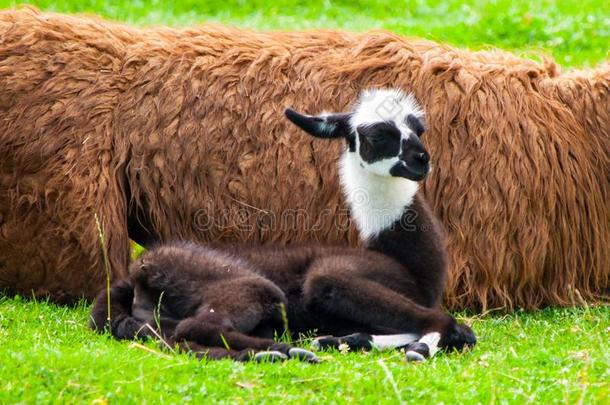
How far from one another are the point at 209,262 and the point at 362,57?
2.10m

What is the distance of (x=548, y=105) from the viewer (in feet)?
23.5

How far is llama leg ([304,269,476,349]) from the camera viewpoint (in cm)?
552

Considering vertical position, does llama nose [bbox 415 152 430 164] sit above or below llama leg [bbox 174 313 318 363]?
above

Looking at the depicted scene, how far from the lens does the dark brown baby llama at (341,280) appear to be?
5445mm

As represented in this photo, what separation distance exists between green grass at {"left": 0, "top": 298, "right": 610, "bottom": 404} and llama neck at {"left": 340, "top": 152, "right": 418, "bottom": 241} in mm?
905

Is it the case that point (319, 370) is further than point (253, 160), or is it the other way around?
point (253, 160)

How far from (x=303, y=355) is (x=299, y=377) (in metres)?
0.31

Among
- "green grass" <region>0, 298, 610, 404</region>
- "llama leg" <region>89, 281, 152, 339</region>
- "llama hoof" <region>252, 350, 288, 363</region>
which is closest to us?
"green grass" <region>0, 298, 610, 404</region>

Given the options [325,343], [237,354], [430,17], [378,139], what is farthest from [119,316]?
[430,17]

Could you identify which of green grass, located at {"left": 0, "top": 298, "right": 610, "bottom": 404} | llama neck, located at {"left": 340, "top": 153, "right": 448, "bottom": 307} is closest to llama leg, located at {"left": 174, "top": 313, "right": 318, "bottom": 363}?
green grass, located at {"left": 0, "top": 298, "right": 610, "bottom": 404}

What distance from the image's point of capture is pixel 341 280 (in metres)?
5.68

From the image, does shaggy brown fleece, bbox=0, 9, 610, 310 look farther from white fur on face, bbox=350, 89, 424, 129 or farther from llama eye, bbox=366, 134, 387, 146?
llama eye, bbox=366, 134, 387, 146

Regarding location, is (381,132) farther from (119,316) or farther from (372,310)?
(119,316)

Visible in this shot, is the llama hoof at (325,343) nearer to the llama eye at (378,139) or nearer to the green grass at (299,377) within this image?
the green grass at (299,377)
